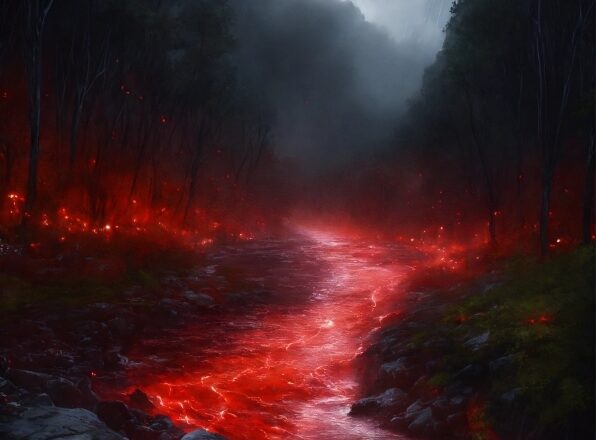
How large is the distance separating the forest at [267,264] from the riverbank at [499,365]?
4 cm

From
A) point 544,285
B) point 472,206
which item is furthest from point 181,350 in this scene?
point 472,206

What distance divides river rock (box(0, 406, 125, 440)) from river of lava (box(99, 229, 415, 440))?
2.52 metres

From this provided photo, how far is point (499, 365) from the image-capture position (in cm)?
1023

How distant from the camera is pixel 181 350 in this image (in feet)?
48.8

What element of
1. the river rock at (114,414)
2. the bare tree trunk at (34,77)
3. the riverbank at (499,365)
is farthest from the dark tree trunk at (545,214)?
the bare tree trunk at (34,77)

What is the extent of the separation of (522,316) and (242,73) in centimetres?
7246

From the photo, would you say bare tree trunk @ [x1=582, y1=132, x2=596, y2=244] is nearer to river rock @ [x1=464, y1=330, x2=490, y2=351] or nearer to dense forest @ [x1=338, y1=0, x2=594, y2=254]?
dense forest @ [x1=338, y1=0, x2=594, y2=254]

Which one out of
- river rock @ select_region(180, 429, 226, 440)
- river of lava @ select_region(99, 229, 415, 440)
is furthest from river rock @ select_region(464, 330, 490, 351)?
river rock @ select_region(180, 429, 226, 440)

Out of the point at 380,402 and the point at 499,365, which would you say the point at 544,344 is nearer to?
the point at 499,365

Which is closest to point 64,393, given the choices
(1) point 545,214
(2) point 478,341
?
(2) point 478,341

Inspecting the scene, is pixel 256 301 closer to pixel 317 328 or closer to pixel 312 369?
pixel 317 328

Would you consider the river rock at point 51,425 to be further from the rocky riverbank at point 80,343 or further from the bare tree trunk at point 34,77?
the bare tree trunk at point 34,77

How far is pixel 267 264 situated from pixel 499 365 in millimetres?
22106

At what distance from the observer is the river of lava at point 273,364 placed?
1066 centimetres
